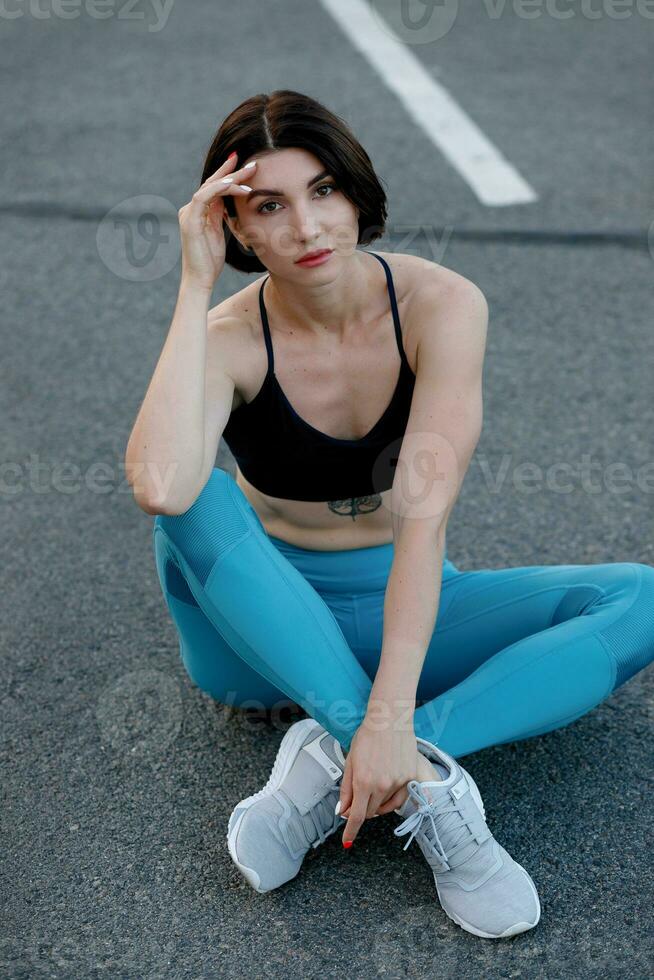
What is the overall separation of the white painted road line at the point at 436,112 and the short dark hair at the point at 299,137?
306 cm

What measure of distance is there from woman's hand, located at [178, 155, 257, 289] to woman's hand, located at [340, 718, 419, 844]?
0.92 m

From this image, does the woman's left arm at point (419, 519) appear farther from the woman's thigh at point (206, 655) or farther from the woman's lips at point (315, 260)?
the woman's thigh at point (206, 655)

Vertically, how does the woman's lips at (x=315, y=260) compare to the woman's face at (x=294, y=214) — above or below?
below

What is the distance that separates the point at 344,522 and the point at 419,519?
338 mm

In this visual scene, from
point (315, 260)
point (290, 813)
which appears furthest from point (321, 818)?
point (315, 260)

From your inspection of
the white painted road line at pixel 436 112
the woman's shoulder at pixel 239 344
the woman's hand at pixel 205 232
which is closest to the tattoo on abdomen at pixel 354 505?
the woman's shoulder at pixel 239 344

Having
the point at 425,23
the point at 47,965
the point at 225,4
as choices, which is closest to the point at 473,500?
the point at 47,965

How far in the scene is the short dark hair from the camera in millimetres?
2318

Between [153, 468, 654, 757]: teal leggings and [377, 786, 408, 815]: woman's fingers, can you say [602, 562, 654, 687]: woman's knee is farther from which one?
[377, 786, 408, 815]: woman's fingers

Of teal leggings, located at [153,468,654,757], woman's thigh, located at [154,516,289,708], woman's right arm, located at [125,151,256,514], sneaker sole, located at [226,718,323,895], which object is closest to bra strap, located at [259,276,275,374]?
woman's right arm, located at [125,151,256,514]

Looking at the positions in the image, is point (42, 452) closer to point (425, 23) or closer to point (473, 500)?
point (473, 500)

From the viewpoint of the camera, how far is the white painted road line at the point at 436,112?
546 centimetres

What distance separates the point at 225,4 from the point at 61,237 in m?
3.79

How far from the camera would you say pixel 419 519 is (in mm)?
2350
